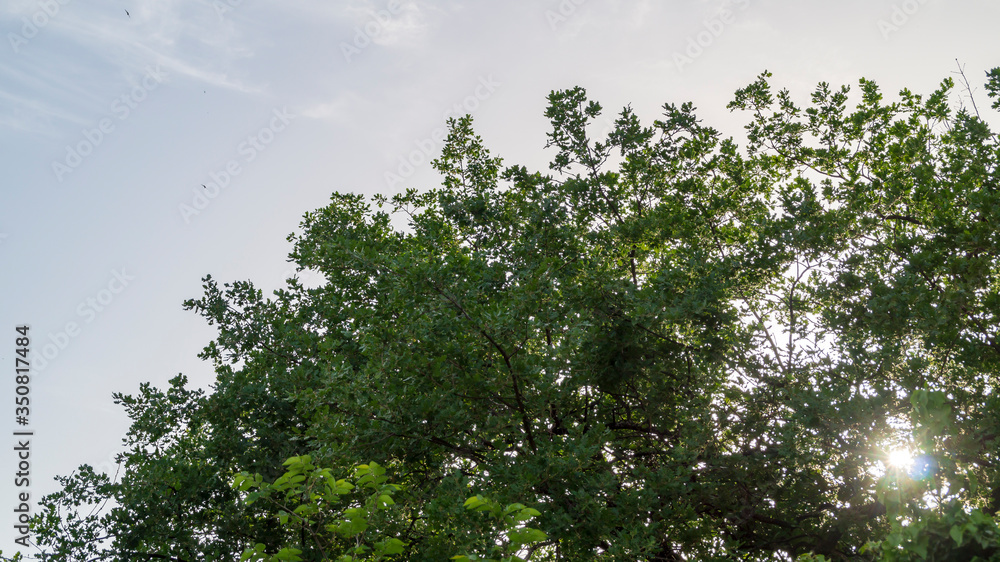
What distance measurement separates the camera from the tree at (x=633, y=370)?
26.9ft

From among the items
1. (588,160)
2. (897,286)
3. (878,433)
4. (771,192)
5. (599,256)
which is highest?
(588,160)

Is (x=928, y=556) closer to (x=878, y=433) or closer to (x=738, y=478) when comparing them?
(x=878, y=433)

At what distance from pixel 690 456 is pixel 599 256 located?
3170 mm

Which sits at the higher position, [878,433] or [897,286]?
[897,286]

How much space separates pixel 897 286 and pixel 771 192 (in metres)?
4.35

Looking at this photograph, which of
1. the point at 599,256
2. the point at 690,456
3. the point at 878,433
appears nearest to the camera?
the point at 878,433

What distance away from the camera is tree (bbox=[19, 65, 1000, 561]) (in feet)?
26.9

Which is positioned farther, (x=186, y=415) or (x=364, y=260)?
(x=186, y=415)

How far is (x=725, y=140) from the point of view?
41.6ft

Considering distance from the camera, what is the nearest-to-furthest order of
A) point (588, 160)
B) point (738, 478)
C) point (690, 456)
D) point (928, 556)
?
point (928, 556)
point (690, 456)
point (738, 478)
point (588, 160)

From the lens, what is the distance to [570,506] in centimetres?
835

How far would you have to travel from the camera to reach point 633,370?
9.88 m

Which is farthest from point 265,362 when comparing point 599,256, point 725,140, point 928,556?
point 928,556

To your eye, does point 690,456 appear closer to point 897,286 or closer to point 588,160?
point 897,286
